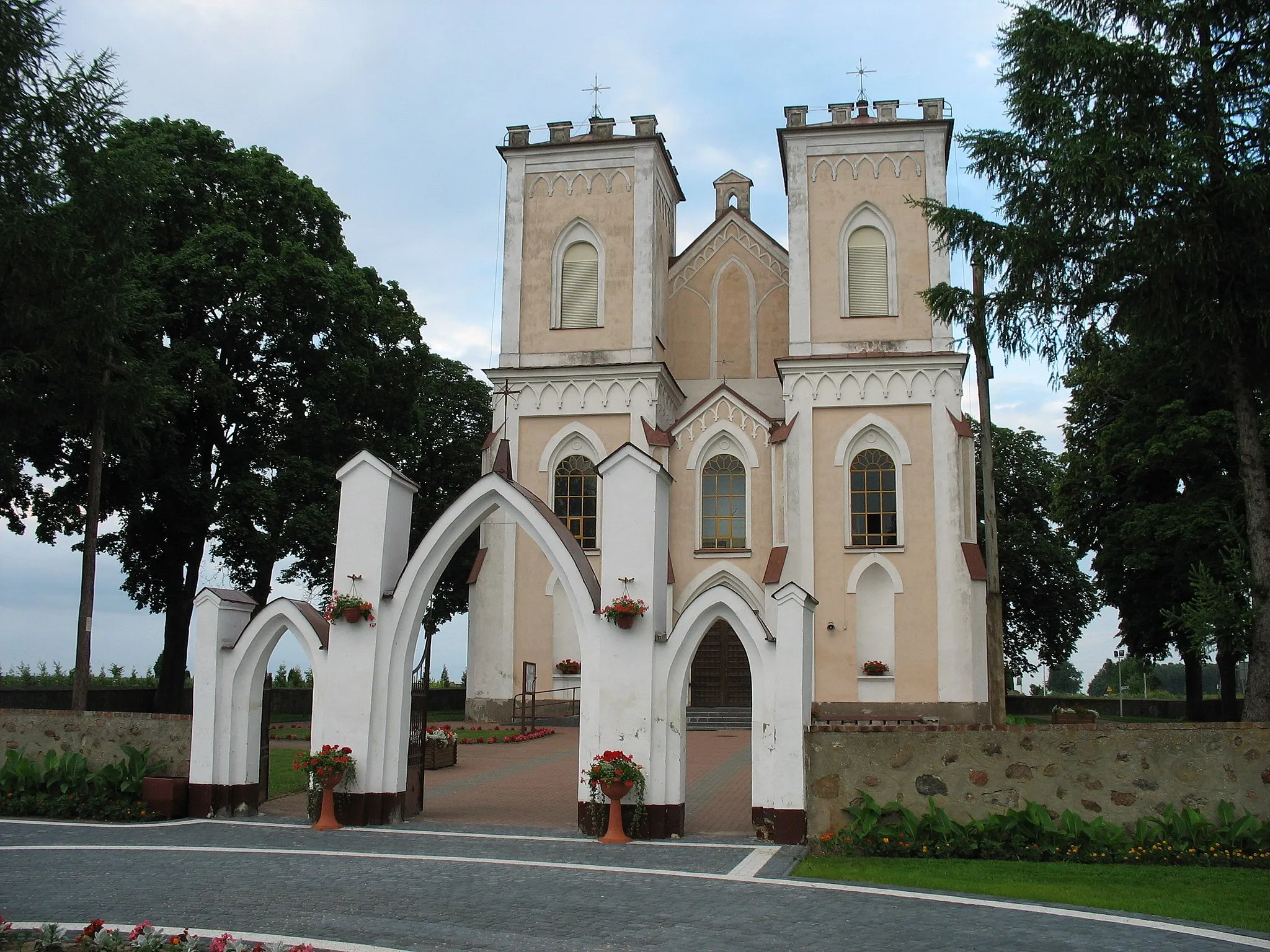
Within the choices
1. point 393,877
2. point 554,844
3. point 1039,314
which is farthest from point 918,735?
point 1039,314

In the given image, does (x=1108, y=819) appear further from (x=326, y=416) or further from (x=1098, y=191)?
(x=326, y=416)

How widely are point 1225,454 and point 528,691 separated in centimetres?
1758

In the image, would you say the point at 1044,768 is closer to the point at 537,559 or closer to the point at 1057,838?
the point at 1057,838

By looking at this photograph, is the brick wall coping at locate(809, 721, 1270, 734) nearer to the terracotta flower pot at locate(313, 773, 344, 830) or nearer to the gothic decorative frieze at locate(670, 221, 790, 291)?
the terracotta flower pot at locate(313, 773, 344, 830)

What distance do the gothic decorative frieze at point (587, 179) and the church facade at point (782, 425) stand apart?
71mm

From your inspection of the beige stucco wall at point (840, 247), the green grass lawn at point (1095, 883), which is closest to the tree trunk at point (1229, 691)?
the beige stucco wall at point (840, 247)

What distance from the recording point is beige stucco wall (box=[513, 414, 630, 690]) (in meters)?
28.7

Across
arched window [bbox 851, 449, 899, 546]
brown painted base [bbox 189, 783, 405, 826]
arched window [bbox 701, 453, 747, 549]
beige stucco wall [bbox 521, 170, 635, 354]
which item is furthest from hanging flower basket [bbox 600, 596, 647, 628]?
beige stucco wall [bbox 521, 170, 635, 354]

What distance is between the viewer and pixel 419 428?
116ft

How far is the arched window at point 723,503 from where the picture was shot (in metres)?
28.9

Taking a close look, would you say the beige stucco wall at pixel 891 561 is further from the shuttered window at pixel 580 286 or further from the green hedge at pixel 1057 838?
the green hedge at pixel 1057 838

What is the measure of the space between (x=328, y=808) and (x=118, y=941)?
603cm

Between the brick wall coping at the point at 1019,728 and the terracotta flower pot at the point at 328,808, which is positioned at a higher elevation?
the brick wall coping at the point at 1019,728

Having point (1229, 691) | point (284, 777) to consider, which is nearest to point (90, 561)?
point (284, 777)
